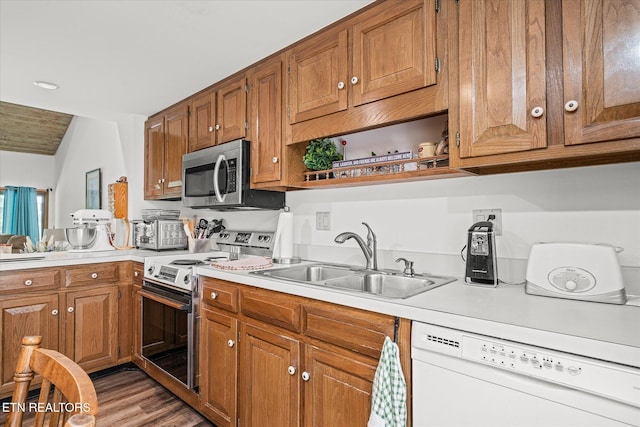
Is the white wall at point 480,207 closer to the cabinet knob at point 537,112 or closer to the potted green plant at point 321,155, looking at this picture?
the potted green plant at point 321,155

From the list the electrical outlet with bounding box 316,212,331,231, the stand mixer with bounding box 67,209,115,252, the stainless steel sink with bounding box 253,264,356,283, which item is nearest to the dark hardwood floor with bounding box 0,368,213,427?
the stainless steel sink with bounding box 253,264,356,283

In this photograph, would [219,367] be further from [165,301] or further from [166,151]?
[166,151]

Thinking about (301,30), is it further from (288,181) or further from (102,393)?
(102,393)

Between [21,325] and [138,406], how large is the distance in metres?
0.95

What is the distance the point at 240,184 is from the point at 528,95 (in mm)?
1624

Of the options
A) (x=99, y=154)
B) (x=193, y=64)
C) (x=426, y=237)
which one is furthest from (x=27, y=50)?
(x=99, y=154)

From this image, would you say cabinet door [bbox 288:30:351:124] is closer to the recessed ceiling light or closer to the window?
the recessed ceiling light

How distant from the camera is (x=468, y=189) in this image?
163cm

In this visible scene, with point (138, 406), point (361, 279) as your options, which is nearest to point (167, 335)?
point (138, 406)

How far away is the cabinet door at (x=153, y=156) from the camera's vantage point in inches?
124

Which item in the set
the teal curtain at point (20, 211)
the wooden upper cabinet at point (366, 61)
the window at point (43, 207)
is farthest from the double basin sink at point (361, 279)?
the window at point (43, 207)

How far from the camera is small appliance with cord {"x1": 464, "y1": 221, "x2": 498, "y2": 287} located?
1.41m

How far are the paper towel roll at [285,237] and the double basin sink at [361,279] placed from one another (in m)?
0.18

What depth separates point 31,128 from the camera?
21.2 ft
